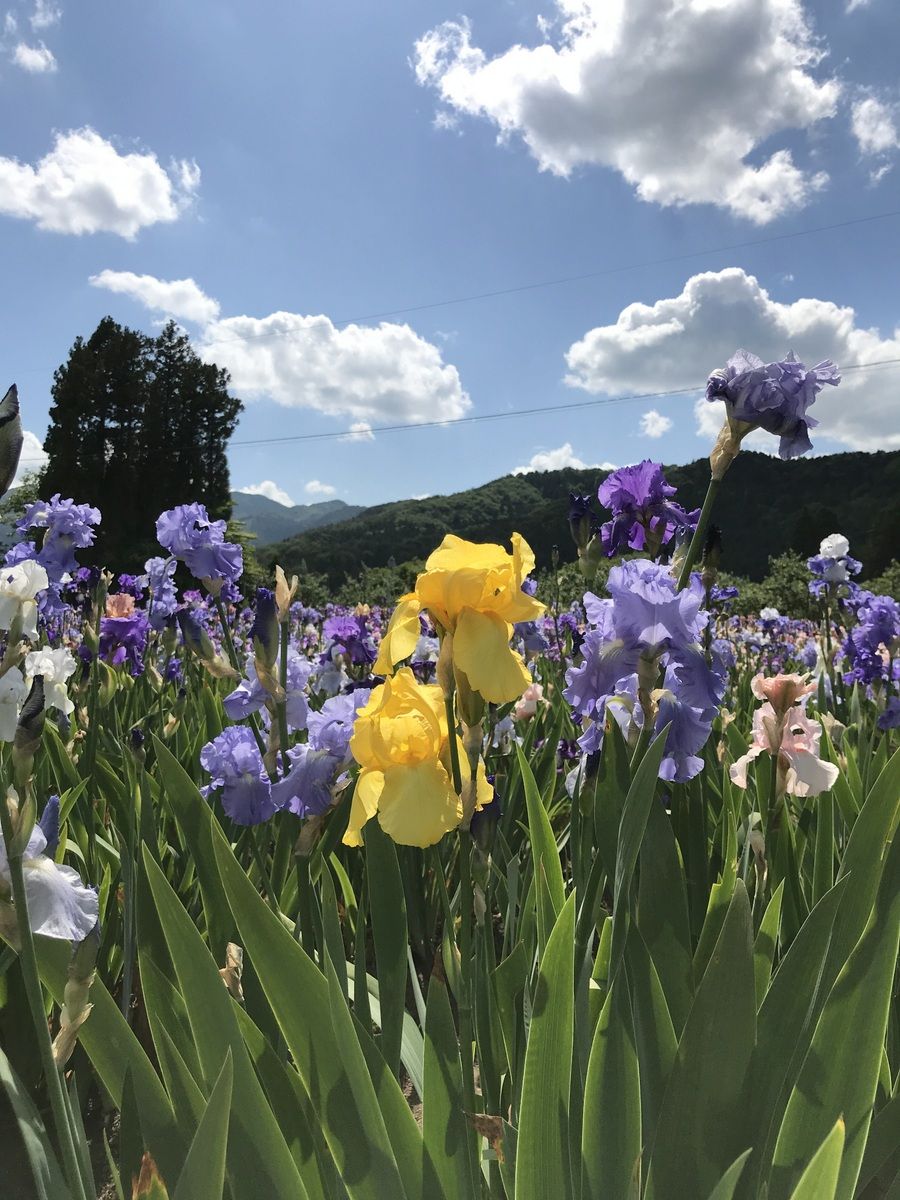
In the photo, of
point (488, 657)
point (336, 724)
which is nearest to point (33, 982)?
point (488, 657)

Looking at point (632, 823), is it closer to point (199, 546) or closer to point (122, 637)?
point (199, 546)

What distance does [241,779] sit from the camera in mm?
1927

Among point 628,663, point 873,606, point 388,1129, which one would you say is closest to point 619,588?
point 628,663

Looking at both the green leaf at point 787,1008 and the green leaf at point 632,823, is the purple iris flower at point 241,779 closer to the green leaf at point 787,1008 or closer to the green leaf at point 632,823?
the green leaf at point 632,823

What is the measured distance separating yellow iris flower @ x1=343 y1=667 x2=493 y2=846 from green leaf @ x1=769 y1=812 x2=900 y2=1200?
68cm

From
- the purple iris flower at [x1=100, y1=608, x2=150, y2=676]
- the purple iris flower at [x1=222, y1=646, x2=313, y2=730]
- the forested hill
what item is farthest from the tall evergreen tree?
the purple iris flower at [x1=222, y1=646, x2=313, y2=730]

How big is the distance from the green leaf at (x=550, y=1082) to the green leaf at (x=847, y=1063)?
1.15 ft

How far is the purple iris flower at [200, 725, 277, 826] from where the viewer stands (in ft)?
6.22

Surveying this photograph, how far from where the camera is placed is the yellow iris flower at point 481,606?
92cm

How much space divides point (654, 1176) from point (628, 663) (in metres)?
0.79

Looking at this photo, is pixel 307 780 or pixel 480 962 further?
pixel 307 780

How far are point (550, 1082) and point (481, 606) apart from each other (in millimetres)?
686

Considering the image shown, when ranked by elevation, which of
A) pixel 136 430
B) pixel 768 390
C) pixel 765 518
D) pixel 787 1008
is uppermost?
pixel 136 430

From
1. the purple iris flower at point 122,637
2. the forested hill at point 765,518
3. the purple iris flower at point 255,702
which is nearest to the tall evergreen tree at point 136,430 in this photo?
the forested hill at point 765,518
